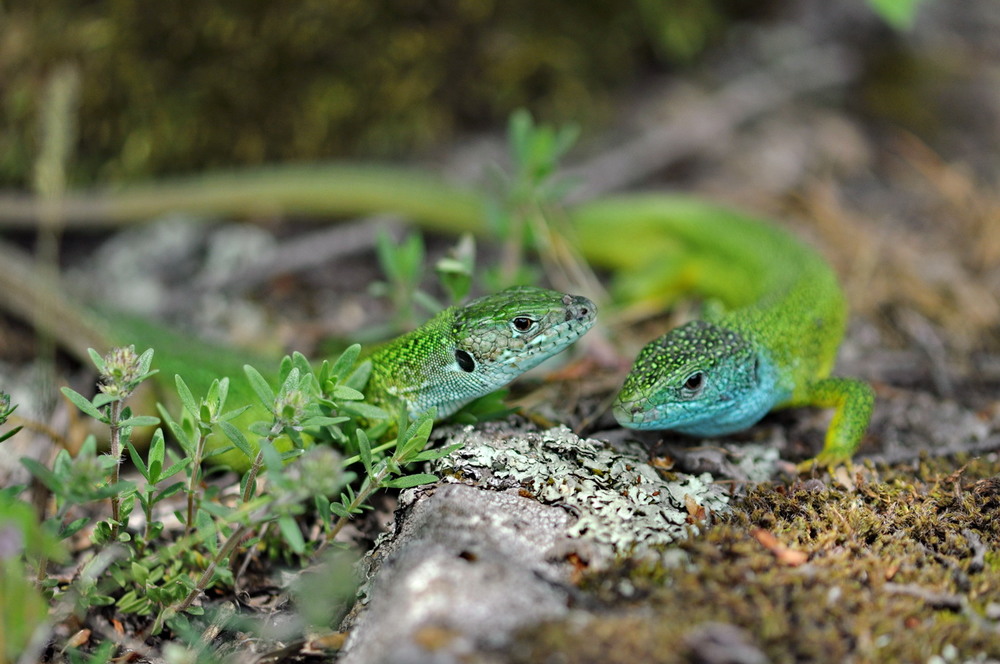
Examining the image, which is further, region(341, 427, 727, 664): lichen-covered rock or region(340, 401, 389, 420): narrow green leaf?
region(340, 401, 389, 420): narrow green leaf

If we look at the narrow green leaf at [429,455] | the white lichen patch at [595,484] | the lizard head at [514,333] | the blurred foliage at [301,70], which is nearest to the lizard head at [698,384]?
the white lichen patch at [595,484]

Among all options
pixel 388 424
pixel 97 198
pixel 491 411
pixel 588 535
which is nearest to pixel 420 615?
pixel 588 535

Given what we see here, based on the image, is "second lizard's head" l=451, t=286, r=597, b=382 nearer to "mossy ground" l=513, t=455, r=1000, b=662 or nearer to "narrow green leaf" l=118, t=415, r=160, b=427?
"mossy ground" l=513, t=455, r=1000, b=662

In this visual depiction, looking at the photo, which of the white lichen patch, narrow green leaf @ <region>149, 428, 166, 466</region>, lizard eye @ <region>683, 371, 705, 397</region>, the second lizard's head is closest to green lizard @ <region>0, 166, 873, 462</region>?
lizard eye @ <region>683, 371, 705, 397</region>

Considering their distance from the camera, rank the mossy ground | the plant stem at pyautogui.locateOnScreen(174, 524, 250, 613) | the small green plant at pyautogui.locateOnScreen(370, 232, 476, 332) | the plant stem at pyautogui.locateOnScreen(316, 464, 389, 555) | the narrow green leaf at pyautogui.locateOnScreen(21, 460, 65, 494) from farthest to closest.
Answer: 1. the small green plant at pyautogui.locateOnScreen(370, 232, 476, 332)
2. the plant stem at pyautogui.locateOnScreen(316, 464, 389, 555)
3. the plant stem at pyautogui.locateOnScreen(174, 524, 250, 613)
4. the narrow green leaf at pyautogui.locateOnScreen(21, 460, 65, 494)
5. the mossy ground

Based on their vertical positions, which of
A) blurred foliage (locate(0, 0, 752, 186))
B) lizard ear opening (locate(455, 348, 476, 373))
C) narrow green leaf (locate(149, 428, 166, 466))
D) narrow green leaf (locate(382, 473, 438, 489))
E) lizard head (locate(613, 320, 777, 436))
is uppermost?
blurred foliage (locate(0, 0, 752, 186))

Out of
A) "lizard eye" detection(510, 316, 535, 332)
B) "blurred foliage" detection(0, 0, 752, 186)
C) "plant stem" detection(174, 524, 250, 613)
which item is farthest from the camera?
"blurred foliage" detection(0, 0, 752, 186)

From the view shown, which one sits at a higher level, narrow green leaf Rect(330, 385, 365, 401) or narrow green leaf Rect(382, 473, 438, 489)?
narrow green leaf Rect(330, 385, 365, 401)

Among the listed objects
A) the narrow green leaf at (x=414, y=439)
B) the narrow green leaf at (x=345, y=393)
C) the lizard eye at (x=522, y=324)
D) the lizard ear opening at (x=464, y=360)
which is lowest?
the narrow green leaf at (x=414, y=439)

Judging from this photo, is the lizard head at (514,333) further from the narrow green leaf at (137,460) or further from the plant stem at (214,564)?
the narrow green leaf at (137,460)
